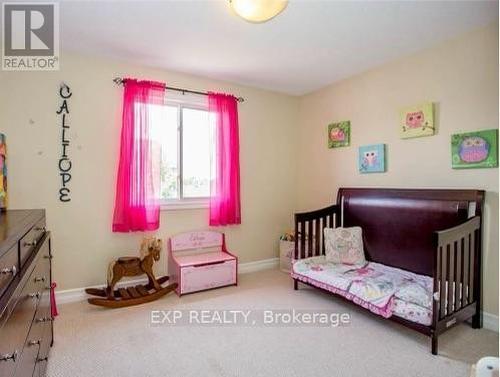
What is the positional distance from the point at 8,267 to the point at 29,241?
39 centimetres

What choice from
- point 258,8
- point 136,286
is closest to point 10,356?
point 258,8

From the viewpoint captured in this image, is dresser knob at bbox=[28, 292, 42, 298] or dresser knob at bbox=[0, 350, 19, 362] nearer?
dresser knob at bbox=[0, 350, 19, 362]

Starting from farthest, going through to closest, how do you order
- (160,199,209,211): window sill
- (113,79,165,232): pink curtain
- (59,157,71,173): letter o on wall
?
(160,199,209,211): window sill < (113,79,165,232): pink curtain < (59,157,71,173): letter o on wall

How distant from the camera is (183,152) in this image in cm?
332

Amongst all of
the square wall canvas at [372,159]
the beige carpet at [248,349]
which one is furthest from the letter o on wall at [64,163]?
the square wall canvas at [372,159]

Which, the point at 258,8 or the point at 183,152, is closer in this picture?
the point at 258,8

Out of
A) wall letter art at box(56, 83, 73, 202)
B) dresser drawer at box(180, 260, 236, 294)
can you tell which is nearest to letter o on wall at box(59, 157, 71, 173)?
→ wall letter art at box(56, 83, 73, 202)

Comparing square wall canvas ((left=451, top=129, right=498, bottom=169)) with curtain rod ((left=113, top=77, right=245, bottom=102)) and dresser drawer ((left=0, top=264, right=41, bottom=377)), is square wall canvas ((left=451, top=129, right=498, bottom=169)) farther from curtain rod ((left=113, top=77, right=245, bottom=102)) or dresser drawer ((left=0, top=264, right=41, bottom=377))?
dresser drawer ((left=0, top=264, right=41, bottom=377))

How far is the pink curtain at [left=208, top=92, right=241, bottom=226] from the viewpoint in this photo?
3.40 m

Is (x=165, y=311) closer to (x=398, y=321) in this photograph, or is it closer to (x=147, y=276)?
(x=147, y=276)

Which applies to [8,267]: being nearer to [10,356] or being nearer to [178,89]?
[10,356]

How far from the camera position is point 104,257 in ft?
9.50

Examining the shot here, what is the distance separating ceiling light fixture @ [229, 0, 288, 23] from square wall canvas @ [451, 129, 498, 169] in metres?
1.84

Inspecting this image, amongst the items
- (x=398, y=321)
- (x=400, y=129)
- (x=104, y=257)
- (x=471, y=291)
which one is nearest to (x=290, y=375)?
(x=398, y=321)
